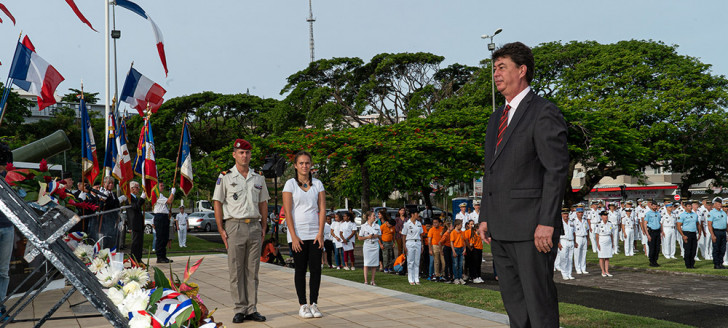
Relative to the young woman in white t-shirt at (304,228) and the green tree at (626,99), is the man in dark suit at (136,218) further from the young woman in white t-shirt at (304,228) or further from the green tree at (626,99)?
the green tree at (626,99)

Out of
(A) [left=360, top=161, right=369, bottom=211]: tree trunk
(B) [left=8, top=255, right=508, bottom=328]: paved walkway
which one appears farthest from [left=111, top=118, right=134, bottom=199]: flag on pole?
(A) [left=360, top=161, right=369, bottom=211]: tree trunk

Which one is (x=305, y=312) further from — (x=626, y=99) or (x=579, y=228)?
(x=626, y=99)

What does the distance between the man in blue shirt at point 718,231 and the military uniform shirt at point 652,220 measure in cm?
141

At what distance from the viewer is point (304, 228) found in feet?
22.6

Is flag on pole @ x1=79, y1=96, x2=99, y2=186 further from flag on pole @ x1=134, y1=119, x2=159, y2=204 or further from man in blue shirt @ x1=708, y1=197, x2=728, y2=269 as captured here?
man in blue shirt @ x1=708, y1=197, x2=728, y2=269

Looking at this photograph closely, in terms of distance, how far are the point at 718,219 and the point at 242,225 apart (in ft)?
50.7

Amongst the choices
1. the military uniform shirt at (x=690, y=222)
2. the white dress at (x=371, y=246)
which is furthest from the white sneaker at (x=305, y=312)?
the military uniform shirt at (x=690, y=222)

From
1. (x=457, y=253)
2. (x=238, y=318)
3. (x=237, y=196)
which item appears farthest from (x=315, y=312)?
(x=457, y=253)

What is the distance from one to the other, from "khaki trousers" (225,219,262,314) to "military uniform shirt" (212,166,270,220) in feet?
0.30

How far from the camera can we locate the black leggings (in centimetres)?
684

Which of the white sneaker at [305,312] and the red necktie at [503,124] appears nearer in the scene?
the red necktie at [503,124]

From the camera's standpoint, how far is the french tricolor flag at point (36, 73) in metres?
9.84

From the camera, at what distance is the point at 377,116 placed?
1785 inches

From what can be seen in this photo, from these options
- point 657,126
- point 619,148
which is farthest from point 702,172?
point 619,148
